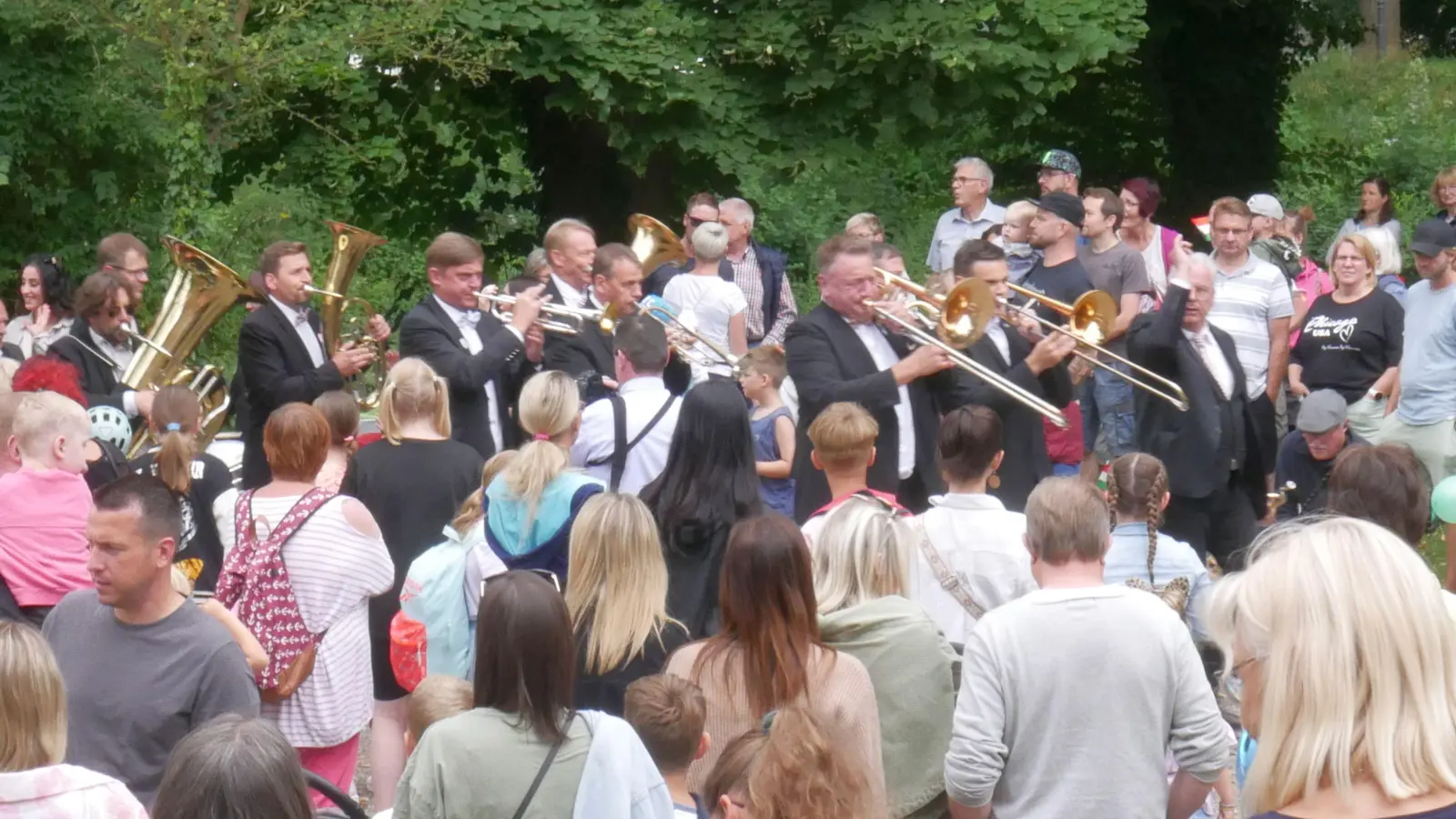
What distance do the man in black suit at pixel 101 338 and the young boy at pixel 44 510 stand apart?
270 cm

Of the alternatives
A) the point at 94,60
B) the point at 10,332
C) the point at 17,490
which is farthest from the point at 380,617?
the point at 94,60

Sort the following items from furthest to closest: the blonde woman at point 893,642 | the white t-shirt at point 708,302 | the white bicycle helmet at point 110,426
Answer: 1. the white t-shirt at point 708,302
2. the white bicycle helmet at point 110,426
3. the blonde woman at point 893,642

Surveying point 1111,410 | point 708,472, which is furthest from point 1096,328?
point 708,472

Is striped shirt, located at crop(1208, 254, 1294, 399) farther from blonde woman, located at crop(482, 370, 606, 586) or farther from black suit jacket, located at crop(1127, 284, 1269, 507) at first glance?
blonde woman, located at crop(482, 370, 606, 586)

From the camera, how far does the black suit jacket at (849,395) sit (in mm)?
6789

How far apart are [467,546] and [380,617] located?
2.80ft

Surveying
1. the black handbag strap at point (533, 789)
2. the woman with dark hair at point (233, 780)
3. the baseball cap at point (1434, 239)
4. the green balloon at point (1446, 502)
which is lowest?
the black handbag strap at point (533, 789)

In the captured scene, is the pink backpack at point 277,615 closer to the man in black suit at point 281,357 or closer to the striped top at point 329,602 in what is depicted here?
the striped top at point 329,602

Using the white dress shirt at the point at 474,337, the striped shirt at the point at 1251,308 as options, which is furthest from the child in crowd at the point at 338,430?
the striped shirt at the point at 1251,308

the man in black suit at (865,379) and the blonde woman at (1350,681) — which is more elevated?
the blonde woman at (1350,681)

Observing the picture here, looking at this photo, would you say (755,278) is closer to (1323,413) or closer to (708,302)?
(708,302)

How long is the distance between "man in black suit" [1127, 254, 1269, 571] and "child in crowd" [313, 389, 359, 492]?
3.49 metres

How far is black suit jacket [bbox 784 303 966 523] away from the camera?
6.79 m

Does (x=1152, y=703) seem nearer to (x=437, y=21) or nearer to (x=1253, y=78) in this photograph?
(x=437, y=21)
